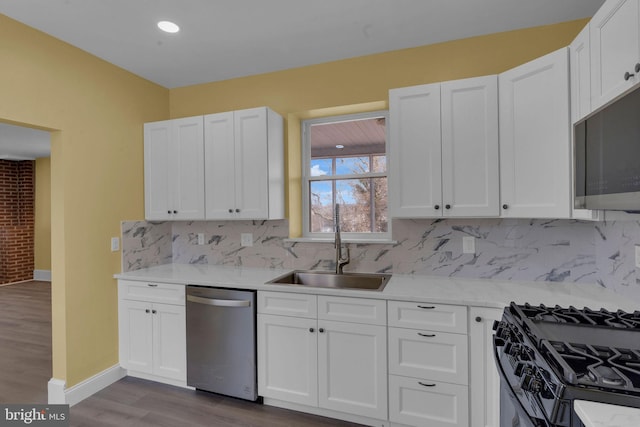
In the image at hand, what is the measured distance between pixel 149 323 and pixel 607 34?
334 centimetres

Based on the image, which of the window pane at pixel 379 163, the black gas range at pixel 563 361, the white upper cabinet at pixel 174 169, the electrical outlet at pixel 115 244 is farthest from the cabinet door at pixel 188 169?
the black gas range at pixel 563 361

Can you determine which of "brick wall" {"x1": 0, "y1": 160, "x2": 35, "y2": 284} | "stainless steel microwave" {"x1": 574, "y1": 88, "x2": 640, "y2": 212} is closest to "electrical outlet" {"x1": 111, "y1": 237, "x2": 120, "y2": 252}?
"stainless steel microwave" {"x1": 574, "y1": 88, "x2": 640, "y2": 212}

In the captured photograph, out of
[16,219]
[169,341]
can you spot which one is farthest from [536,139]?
[16,219]

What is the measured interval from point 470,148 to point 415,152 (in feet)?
1.14

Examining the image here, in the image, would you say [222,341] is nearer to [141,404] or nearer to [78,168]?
[141,404]

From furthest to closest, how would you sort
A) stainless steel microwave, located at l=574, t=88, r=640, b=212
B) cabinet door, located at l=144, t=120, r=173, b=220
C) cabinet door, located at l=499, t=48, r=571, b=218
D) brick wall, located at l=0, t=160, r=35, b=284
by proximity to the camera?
brick wall, located at l=0, t=160, r=35, b=284 < cabinet door, located at l=144, t=120, r=173, b=220 < cabinet door, located at l=499, t=48, r=571, b=218 < stainless steel microwave, located at l=574, t=88, r=640, b=212

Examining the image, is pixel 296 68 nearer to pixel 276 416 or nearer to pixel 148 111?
pixel 148 111

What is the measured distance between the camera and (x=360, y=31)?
237cm

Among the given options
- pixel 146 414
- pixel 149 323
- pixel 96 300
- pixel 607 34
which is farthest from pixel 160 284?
pixel 607 34

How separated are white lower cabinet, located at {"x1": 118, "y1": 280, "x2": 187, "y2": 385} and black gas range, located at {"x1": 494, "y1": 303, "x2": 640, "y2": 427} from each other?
7.22ft

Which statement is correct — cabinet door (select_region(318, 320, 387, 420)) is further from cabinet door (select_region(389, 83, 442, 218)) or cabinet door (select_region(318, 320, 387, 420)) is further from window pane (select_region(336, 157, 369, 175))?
window pane (select_region(336, 157, 369, 175))

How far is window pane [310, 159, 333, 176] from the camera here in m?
3.12

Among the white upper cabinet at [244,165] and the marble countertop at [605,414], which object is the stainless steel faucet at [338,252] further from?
the marble countertop at [605,414]

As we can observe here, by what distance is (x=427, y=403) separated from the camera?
197 centimetres
